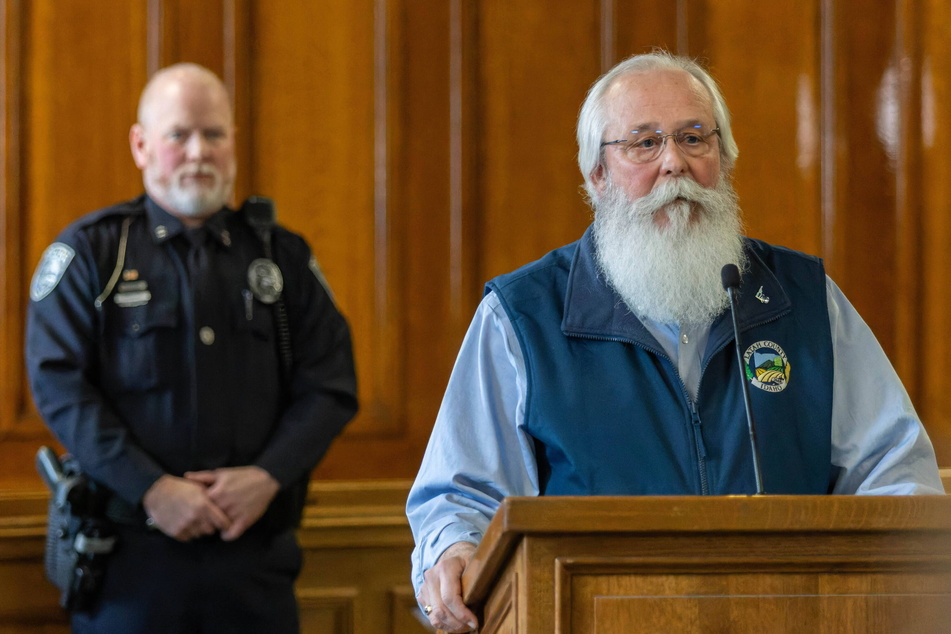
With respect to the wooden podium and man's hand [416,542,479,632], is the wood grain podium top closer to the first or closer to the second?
the wooden podium

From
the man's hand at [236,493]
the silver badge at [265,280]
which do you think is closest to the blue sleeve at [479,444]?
Answer: the man's hand at [236,493]

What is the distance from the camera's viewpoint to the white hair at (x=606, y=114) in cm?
241

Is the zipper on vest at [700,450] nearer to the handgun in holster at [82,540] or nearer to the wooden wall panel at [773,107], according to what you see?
the handgun in holster at [82,540]

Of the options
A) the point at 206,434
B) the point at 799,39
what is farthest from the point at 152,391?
the point at 799,39

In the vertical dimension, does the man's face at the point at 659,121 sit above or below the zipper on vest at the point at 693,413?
above

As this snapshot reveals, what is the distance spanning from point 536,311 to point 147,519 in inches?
54.9

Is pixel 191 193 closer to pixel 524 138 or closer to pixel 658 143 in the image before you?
pixel 524 138

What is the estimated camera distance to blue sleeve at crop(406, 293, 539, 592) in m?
2.07

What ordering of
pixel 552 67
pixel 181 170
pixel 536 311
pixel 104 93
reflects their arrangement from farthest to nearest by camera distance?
pixel 552 67 → pixel 104 93 → pixel 181 170 → pixel 536 311

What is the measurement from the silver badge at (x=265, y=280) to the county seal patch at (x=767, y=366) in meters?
1.61

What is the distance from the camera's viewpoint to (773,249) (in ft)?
7.96

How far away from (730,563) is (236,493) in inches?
75.9

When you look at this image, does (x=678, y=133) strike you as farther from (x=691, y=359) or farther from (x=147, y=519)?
(x=147, y=519)

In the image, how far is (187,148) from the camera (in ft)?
11.1
